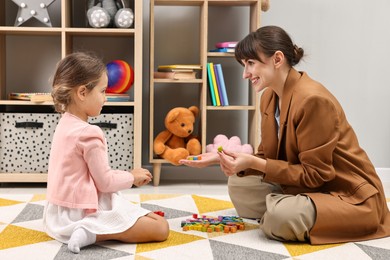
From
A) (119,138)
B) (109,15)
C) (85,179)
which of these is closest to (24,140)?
(119,138)

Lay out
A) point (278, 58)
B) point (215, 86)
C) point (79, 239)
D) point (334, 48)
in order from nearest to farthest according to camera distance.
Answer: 1. point (79, 239)
2. point (278, 58)
3. point (215, 86)
4. point (334, 48)

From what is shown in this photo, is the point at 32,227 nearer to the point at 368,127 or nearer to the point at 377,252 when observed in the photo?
the point at 377,252

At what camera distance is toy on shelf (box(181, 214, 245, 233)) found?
70.1 inches

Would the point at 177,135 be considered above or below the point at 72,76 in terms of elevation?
below

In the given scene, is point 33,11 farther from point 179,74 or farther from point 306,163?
point 306,163

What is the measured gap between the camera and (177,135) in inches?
108

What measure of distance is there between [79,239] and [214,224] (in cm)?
47

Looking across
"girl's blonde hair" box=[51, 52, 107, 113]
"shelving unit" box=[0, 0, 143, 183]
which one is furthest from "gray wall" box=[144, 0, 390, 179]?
"girl's blonde hair" box=[51, 52, 107, 113]

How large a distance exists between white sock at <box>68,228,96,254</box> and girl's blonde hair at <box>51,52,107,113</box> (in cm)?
36

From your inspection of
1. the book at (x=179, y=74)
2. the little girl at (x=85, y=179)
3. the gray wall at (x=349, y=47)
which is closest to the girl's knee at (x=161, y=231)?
the little girl at (x=85, y=179)

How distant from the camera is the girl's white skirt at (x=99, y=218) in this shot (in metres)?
1.57

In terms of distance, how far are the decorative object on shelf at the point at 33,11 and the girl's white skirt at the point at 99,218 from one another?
4.17ft

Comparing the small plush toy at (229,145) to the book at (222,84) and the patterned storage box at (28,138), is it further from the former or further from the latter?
the patterned storage box at (28,138)

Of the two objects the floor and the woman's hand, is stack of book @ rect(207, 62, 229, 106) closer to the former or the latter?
the floor
